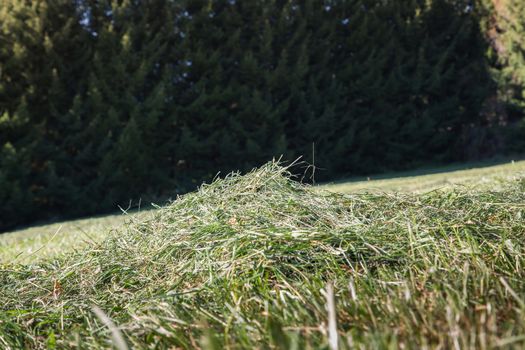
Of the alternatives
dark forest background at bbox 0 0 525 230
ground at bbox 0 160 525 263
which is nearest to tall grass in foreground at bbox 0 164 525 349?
ground at bbox 0 160 525 263

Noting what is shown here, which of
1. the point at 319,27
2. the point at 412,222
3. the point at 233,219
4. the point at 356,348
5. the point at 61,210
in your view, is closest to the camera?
the point at 356,348

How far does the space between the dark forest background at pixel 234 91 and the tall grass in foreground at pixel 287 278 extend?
23.2 ft

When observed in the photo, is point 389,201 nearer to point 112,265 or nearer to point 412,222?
point 412,222

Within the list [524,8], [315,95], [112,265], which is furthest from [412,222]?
[524,8]

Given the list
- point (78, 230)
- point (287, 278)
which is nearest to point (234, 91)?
point (78, 230)

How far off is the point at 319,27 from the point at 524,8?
573 centimetres

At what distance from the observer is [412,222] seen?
1.67 meters

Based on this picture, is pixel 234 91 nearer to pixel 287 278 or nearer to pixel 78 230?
pixel 78 230

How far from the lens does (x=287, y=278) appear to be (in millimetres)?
1365

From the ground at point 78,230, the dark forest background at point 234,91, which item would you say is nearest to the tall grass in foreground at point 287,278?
the ground at point 78,230

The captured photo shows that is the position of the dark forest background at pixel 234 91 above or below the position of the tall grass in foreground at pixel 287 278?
above

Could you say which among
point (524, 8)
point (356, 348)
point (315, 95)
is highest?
point (524, 8)

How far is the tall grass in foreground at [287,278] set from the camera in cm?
94

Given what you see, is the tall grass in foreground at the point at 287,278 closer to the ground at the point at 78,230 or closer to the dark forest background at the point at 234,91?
the ground at the point at 78,230
